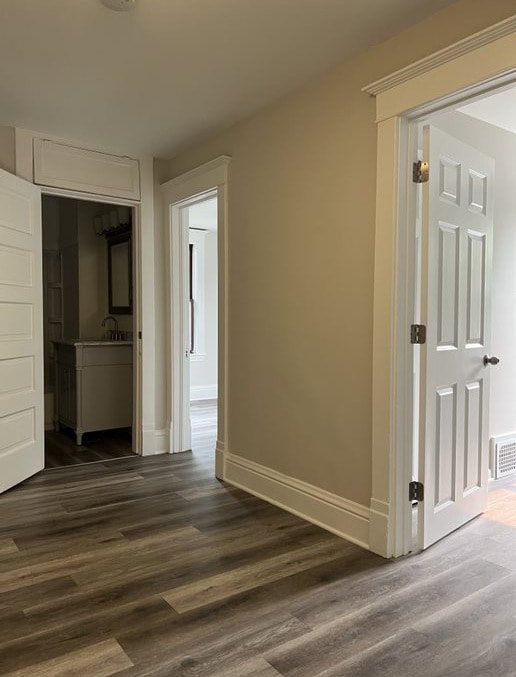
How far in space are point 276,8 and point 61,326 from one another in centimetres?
433

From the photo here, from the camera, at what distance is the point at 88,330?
5375 mm

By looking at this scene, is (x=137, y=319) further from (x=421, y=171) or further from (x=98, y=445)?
(x=421, y=171)

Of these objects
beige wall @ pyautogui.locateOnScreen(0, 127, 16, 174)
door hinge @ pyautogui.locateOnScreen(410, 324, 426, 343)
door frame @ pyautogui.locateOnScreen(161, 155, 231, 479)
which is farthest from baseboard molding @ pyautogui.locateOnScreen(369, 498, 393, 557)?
beige wall @ pyautogui.locateOnScreen(0, 127, 16, 174)

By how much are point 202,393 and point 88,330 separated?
220cm

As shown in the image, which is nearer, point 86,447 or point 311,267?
point 311,267

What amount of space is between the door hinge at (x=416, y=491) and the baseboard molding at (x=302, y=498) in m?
0.23

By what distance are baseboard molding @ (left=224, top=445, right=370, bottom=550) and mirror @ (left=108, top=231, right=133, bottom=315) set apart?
7.13ft

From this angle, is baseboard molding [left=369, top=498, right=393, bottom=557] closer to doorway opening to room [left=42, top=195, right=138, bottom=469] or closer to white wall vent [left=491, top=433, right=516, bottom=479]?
white wall vent [left=491, top=433, right=516, bottom=479]

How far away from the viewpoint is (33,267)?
141 inches

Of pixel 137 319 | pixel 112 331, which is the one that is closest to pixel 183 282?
pixel 137 319

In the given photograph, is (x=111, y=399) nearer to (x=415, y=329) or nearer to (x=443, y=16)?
(x=415, y=329)

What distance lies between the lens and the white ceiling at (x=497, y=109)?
299 centimetres

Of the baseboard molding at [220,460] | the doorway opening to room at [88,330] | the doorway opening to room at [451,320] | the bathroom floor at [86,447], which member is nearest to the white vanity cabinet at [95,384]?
the doorway opening to room at [88,330]

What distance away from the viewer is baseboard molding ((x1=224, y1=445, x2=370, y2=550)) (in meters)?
2.59
